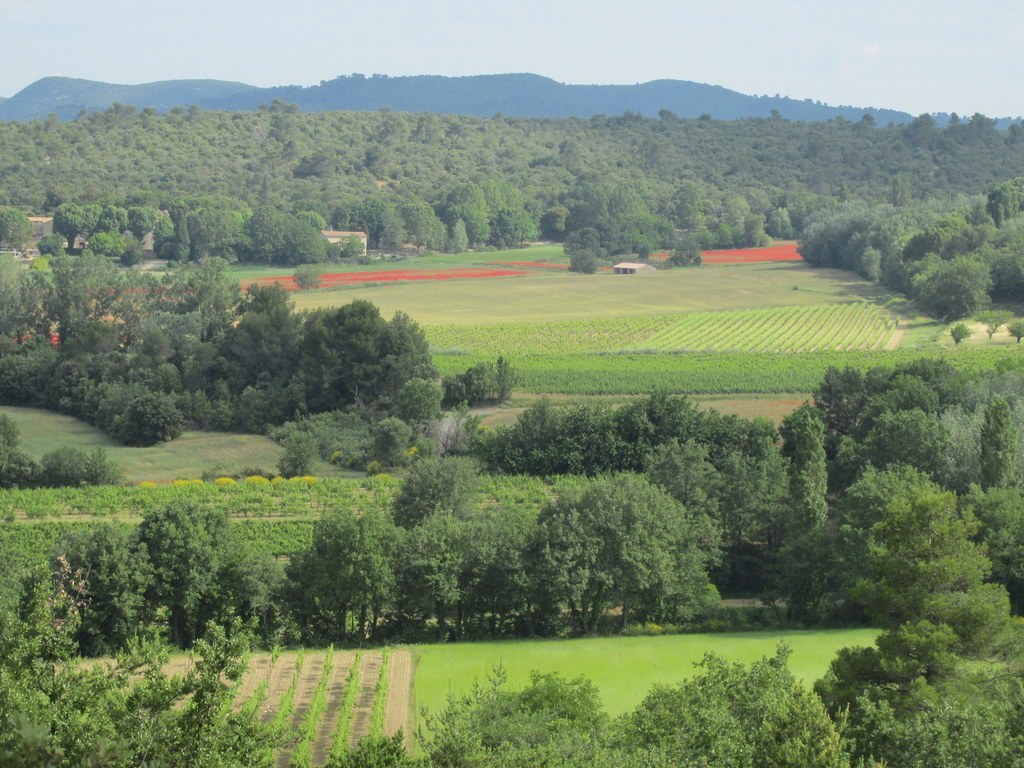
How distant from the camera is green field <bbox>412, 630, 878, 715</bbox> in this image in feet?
87.6

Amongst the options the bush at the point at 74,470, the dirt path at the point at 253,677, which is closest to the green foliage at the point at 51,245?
the bush at the point at 74,470

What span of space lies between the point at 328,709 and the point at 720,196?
12901 cm

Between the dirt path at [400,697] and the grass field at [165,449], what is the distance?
67.3 feet

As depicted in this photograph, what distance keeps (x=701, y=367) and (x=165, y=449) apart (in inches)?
955

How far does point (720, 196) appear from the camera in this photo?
5861 inches

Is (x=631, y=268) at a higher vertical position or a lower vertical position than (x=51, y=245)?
lower

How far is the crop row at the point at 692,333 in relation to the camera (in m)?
69.6

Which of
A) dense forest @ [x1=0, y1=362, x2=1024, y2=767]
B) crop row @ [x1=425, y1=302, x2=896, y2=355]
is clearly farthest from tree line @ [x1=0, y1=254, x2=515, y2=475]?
crop row @ [x1=425, y1=302, x2=896, y2=355]

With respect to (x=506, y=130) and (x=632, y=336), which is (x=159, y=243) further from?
(x=506, y=130)

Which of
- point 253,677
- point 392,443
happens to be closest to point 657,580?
point 253,677

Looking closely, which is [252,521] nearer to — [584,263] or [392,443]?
[392,443]

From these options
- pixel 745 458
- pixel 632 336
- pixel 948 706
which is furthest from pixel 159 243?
pixel 948 706

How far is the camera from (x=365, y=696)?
2612 centimetres

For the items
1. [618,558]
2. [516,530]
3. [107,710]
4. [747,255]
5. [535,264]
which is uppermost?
[107,710]
